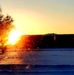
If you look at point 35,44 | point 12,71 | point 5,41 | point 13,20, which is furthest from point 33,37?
point 12,71

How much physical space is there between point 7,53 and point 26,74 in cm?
1003

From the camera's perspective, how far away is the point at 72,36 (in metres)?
28.2

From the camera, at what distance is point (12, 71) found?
518 inches

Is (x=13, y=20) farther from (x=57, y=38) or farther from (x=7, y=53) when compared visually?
(x=57, y=38)

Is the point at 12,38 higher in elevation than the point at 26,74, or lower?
higher

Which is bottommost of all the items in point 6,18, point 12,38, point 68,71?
point 68,71

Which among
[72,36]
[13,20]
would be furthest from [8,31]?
[72,36]

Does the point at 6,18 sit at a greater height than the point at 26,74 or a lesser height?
greater

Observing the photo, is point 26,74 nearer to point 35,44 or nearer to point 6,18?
point 6,18

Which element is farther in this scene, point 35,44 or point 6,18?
point 35,44

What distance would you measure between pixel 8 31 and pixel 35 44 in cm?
632

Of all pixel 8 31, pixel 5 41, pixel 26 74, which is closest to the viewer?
pixel 26 74

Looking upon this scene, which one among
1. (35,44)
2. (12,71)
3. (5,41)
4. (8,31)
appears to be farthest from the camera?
(35,44)

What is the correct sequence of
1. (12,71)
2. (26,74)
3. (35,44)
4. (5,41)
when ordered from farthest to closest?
1. (35,44)
2. (5,41)
3. (12,71)
4. (26,74)
